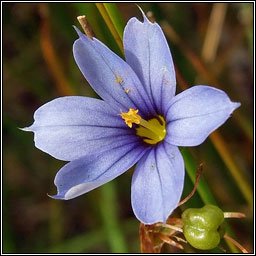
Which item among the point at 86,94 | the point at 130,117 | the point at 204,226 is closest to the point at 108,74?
the point at 130,117

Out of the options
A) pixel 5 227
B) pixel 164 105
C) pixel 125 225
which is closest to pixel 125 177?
pixel 125 225

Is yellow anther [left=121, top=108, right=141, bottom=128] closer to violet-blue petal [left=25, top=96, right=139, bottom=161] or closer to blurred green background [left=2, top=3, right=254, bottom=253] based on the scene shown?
violet-blue petal [left=25, top=96, right=139, bottom=161]

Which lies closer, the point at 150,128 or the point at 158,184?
the point at 158,184

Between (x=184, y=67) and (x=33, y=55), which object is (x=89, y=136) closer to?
(x=184, y=67)

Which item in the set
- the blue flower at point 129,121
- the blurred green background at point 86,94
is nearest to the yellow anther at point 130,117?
the blue flower at point 129,121

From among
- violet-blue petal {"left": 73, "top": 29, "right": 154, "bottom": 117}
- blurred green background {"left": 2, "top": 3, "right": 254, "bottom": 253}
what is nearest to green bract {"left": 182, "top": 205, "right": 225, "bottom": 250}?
violet-blue petal {"left": 73, "top": 29, "right": 154, "bottom": 117}

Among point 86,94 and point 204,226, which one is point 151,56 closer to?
point 204,226

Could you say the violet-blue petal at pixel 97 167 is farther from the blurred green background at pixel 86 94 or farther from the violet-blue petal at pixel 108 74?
the blurred green background at pixel 86 94
